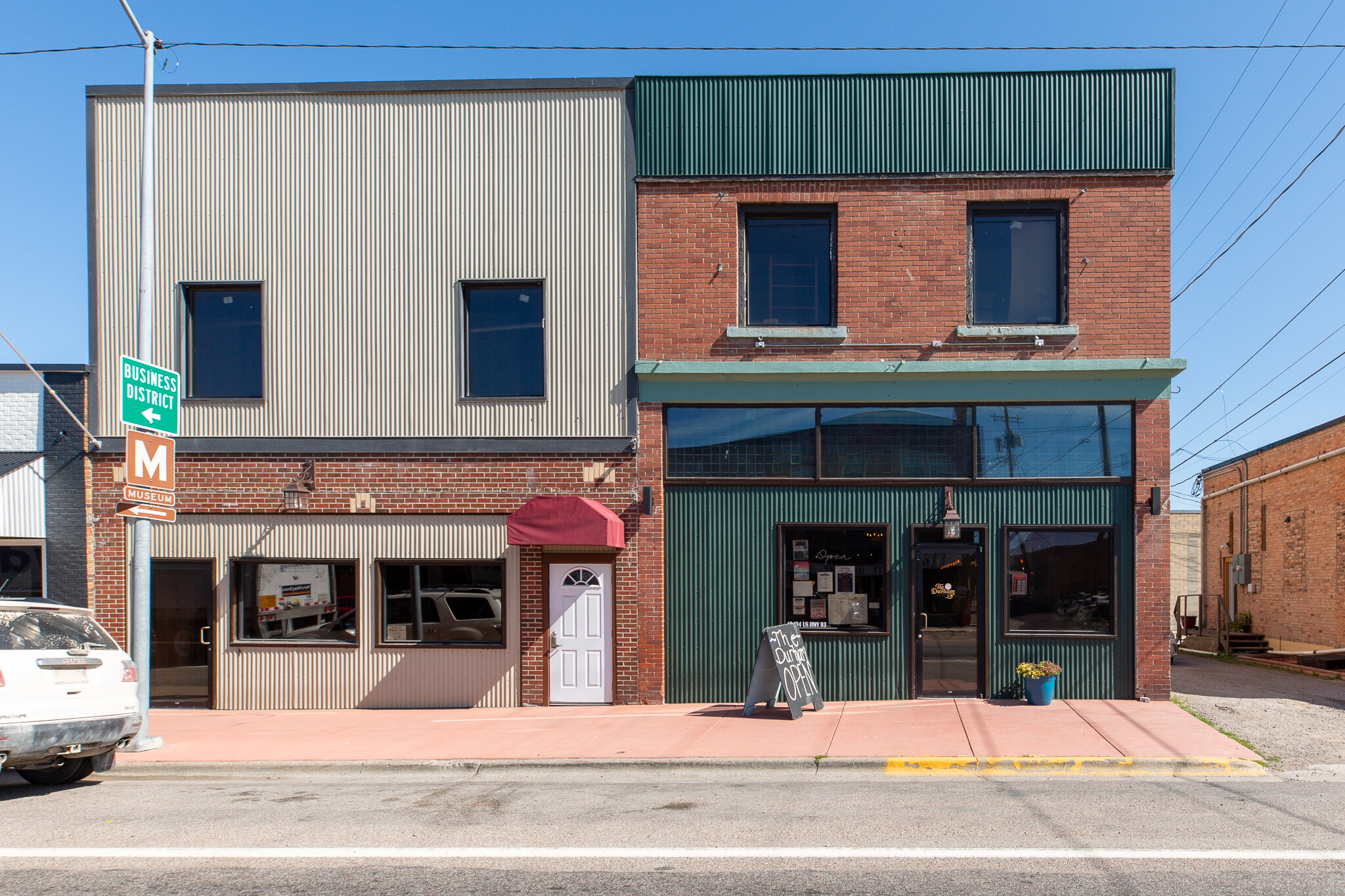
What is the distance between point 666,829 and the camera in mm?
6930

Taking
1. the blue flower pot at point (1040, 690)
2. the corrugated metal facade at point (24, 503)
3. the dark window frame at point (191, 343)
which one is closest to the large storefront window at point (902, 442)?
the blue flower pot at point (1040, 690)

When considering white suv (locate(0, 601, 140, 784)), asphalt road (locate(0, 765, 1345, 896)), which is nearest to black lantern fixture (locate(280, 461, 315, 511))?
white suv (locate(0, 601, 140, 784))

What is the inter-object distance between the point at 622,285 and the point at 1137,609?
8206 mm

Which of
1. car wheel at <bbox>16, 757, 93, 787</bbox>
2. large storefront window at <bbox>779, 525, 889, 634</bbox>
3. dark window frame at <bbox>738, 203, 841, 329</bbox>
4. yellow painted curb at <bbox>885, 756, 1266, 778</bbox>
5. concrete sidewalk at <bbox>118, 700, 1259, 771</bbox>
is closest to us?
car wheel at <bbox>16, 757, 93, 787</bbox>

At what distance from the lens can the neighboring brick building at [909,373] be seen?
12.6 m

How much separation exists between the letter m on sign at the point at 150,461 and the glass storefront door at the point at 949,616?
368 inches

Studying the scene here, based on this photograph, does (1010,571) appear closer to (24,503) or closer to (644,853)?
(644,853)

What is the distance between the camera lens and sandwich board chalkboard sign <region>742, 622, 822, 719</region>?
11438mm

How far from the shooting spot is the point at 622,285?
1315 centimetres

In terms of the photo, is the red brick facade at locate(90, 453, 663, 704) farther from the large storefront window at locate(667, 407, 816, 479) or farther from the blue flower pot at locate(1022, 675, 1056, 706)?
the blue flower pot at locate(1022, 675, 1056, 706)

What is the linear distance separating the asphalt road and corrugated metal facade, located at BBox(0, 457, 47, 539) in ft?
17.2

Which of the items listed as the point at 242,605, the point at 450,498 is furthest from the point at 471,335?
the point at 242,605

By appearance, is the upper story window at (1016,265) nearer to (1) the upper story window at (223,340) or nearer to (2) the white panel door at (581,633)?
(2) the white panel door at (581,633)

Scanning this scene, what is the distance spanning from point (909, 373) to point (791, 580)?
3238 mm
